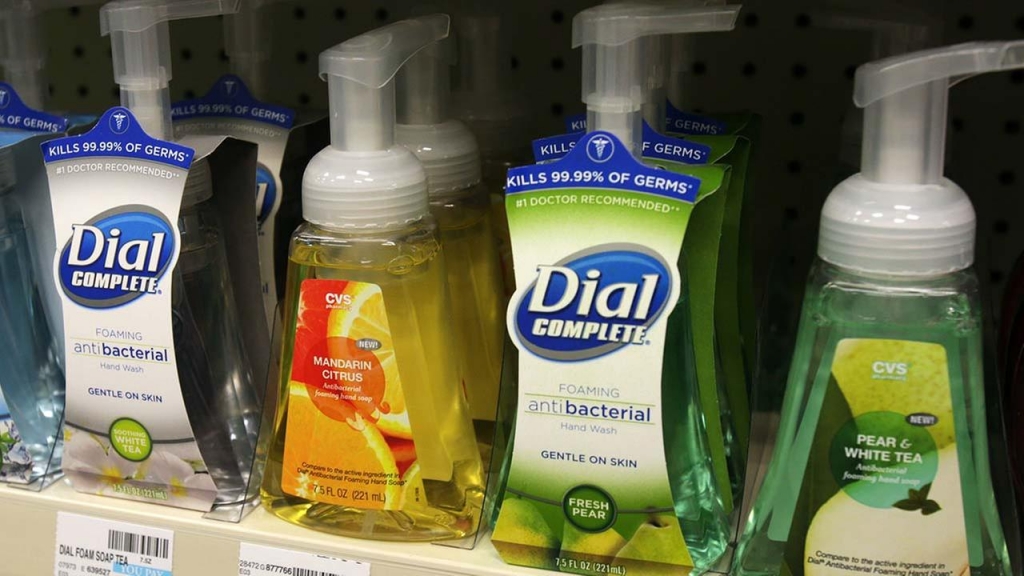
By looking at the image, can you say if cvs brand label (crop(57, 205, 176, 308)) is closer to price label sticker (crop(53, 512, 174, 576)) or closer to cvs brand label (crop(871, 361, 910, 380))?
price label sticker (crop(53, 512, 174, 576))

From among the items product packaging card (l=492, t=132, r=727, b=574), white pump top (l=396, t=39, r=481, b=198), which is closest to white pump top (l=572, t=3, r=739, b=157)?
product packaging card (l=492, t=132, r=727, b=574)

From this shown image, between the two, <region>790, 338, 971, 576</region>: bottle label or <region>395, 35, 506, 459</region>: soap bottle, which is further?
<region>395, 35, 506, 459</region>: soap bottle

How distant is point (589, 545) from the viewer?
0.63 meters

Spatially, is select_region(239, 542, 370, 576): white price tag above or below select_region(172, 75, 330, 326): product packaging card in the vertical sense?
below

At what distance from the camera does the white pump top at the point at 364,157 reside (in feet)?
2.11

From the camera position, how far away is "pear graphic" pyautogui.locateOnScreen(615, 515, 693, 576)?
622 millimetres

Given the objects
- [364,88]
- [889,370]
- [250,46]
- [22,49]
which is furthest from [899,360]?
[22,49]

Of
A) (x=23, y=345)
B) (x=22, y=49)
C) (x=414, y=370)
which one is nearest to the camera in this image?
(x=414, y=370)

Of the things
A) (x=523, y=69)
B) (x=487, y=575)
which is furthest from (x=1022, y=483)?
(x=523, y=69)

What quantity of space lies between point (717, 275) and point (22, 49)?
580 mm

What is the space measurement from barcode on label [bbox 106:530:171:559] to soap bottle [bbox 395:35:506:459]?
0.70 ft

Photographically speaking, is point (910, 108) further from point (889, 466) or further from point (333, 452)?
point (333, 452)

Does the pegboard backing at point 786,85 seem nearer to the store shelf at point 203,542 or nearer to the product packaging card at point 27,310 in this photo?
the product packaging card at point 27,310

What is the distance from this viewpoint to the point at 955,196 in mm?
567
